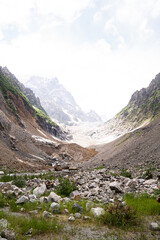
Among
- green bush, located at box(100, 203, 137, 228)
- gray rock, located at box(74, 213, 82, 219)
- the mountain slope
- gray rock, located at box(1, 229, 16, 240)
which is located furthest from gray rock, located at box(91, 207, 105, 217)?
the mountain slope

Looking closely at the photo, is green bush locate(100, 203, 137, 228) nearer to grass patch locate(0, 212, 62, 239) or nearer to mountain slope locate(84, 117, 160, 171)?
grass patch locate(0, 212, 62, 239)

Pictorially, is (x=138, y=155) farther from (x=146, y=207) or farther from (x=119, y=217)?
(x=119, y=217)

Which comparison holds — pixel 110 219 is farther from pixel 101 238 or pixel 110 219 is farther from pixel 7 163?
pixel 7 163

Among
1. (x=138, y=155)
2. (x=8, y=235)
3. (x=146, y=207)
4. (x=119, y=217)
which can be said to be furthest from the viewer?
(x=138, y=155)

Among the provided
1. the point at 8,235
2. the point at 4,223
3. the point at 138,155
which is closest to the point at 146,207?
the point at 8,235

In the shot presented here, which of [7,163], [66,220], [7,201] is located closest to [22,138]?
[7,163]

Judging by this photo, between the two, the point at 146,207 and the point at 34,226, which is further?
the point at 146,207

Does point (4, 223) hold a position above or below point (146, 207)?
above

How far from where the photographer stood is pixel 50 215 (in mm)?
6891

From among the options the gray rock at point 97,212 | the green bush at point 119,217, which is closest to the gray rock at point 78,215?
the gray rock at point 97,212

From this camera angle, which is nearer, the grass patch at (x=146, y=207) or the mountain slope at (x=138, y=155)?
the grass patch at (x=146, y=207)

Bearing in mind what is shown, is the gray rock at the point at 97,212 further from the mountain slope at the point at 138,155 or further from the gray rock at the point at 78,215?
the mountain slope at the point at 138,155

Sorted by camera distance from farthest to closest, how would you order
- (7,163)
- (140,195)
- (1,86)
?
(1,86)
(7,163)
(140,195)

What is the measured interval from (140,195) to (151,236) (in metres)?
4.61
